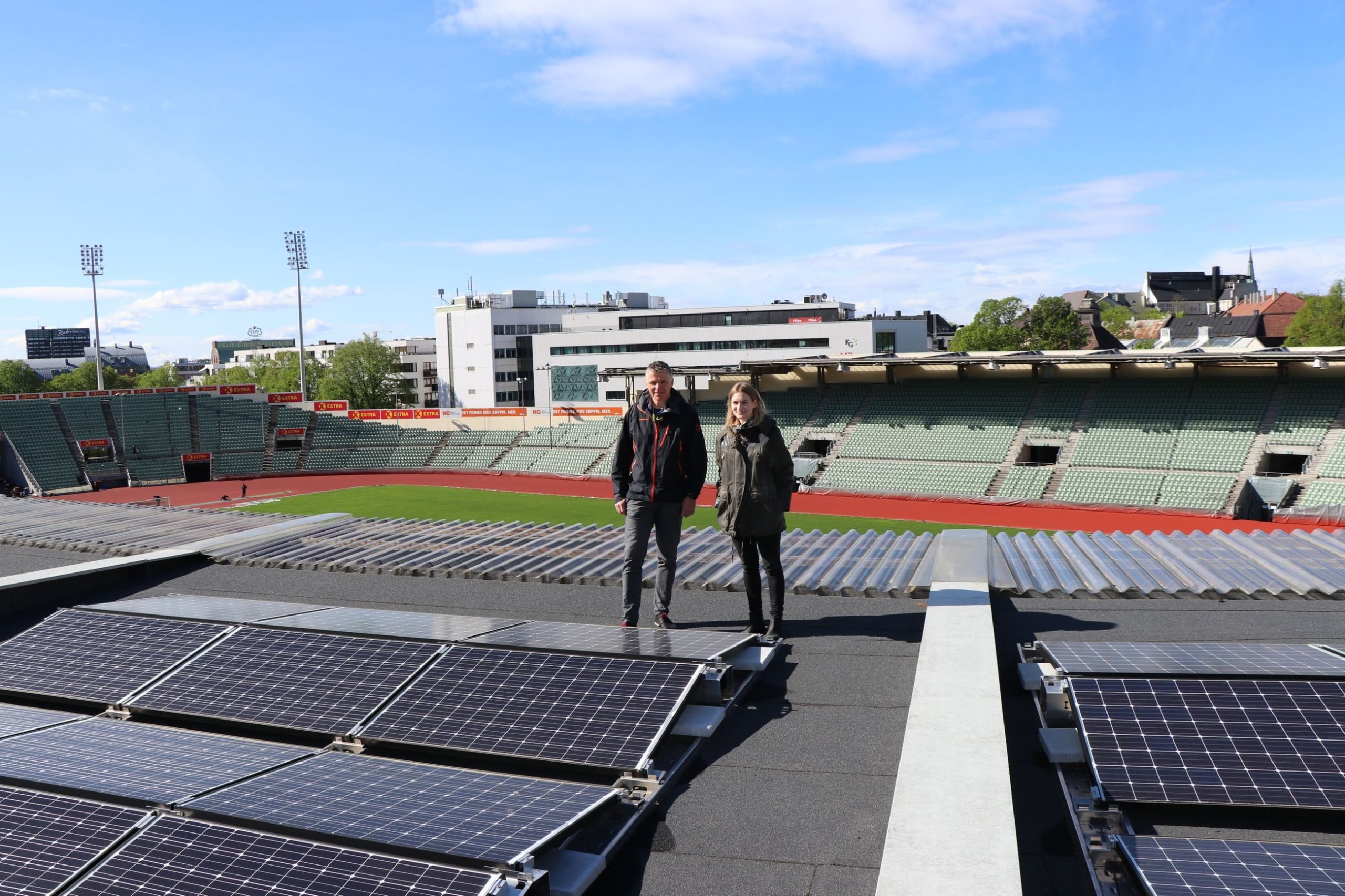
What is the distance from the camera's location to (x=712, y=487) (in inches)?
1738

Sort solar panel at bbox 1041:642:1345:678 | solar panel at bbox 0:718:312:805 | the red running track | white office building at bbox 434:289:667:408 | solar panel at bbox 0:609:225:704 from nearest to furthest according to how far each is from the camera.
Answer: solar panel at bbox 0:718:312:805 → solar panel at bbox 1041:642:1345:678 → solar panel at bbox 0:609:225:704 → the red running track → white office building at bbox 434:289:667:408

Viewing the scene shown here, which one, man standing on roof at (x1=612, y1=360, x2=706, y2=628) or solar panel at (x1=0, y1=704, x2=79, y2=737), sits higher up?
man standing on roof at (x1=612, y1=360, x2=706, y2=628)

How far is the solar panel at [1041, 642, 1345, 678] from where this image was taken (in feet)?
14.5

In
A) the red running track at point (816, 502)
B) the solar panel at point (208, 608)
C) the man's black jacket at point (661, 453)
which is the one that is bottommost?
the red running track at point (816, 502)

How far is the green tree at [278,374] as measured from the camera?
104250 millimetres

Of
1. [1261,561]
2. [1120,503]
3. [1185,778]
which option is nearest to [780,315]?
[1120,503]

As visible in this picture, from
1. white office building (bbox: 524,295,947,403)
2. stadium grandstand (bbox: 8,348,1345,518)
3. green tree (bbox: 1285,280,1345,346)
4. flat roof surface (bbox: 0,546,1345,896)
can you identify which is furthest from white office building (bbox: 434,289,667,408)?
flat roof surface (bbox: 0,546,1345,896)

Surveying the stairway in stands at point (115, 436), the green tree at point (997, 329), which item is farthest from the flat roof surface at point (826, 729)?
the green tree at point (997, 329)

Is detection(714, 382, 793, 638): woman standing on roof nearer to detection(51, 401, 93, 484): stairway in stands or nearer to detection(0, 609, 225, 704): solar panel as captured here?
detection(0, 609, 225, 704): solar panel

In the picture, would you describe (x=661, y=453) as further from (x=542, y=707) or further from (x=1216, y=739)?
(x=1216, y=739)

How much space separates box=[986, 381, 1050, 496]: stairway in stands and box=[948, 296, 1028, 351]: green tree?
33.9m

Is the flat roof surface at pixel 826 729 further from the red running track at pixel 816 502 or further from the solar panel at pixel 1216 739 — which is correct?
the red running track at pixel 816 502

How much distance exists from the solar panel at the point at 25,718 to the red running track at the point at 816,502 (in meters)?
22.0

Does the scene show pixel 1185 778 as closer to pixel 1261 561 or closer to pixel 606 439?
pixel 1261 561
